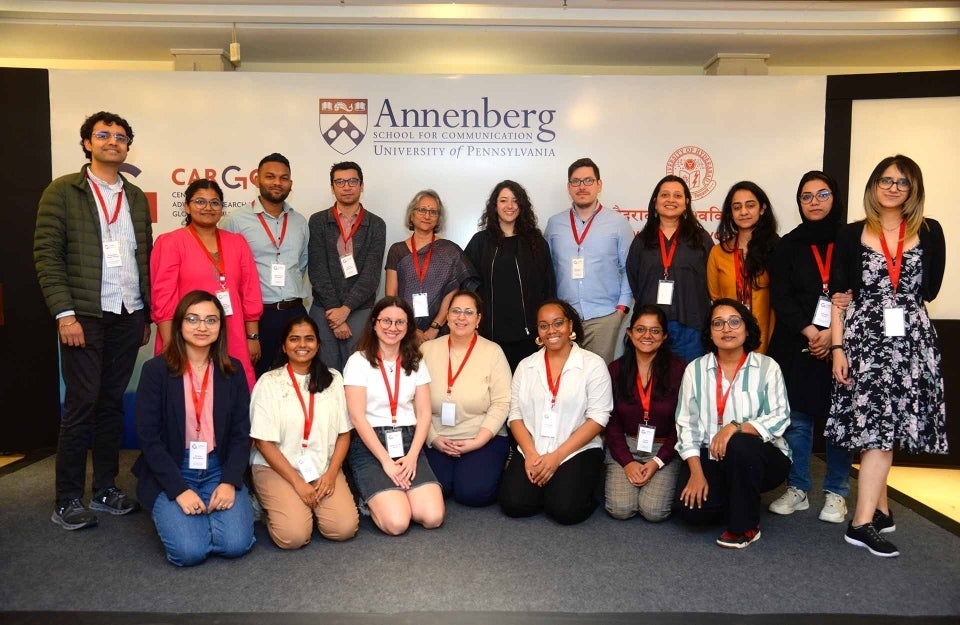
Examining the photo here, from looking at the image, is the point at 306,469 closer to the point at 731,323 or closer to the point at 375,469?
the point at 375,469

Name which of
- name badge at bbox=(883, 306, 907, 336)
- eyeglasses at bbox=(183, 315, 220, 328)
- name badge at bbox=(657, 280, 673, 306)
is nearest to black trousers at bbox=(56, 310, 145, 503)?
eyeglasses at bbox=(183, 315, 220, 328)

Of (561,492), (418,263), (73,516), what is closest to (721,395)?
(561,492)

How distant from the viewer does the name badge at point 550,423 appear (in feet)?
10.8

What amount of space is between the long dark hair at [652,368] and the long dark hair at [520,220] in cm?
76

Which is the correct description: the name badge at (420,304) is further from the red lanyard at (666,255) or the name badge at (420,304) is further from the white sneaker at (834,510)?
the white sneaker at (834,510)

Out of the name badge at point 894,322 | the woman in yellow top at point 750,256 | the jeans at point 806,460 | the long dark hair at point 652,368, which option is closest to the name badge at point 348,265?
the long dark hair at point 652,368

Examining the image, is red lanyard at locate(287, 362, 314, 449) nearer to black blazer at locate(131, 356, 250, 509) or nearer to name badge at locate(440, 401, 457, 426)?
black blazer at locate(131, 356, 250, 509)

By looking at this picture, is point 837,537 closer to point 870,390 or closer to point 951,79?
point 870,390

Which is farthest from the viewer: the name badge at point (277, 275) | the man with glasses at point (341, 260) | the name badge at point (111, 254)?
the man with glasses at point (341, 260)

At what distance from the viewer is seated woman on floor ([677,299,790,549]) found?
2908 millimetres

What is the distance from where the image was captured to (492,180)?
472 cm

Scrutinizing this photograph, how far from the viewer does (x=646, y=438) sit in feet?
10.6

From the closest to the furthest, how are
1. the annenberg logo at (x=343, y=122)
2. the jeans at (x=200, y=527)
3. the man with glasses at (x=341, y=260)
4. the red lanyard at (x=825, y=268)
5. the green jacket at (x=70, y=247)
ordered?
the jeans at (x=200, y=527)
the green jacket at (x=70, y=247)
the red lanyard at (x=825, y=268)
the man with glasses at (x=341, y=260)
the annenberg logo at (x=343, y=122)

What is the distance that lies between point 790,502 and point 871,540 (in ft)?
1.73
